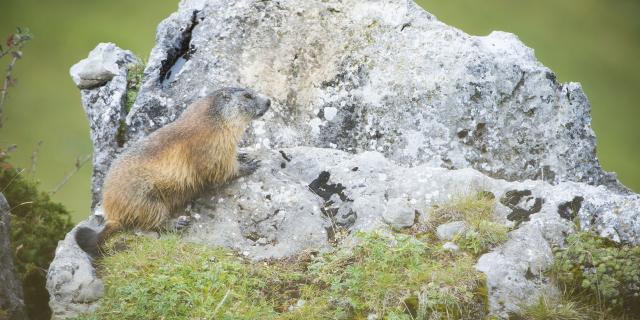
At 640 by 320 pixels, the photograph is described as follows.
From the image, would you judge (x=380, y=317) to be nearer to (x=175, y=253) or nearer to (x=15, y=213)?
(x=175, y=253)

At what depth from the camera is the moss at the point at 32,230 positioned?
356 inches

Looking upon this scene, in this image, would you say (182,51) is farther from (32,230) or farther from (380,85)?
(32,230)

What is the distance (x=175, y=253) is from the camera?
7.37 metres

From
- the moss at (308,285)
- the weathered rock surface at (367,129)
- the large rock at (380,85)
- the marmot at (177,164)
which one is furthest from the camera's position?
the large rock at (380,85)

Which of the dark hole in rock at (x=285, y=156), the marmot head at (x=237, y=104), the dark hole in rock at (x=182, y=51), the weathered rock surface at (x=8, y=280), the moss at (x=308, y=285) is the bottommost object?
the weathered rock surface at (x=8, y=280)

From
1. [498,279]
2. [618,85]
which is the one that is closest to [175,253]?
[498,279]

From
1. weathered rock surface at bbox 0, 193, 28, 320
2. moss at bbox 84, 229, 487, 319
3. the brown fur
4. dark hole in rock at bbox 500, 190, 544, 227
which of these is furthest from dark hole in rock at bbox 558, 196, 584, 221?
weathered rock surface at bbox 0, 193, 28, 320

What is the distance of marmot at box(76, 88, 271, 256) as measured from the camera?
797cm

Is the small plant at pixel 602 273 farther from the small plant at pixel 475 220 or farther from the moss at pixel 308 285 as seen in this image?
the moss at pixel 308 285

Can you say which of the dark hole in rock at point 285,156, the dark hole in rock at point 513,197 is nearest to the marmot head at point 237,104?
the dark hole in rock at point 285,156

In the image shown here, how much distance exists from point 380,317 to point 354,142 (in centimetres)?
314

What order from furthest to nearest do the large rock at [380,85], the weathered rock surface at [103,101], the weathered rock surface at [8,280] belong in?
1. the weathered rock surface at [103,101]
2. the large rock at [380,85]
3. the weathered rock surface at [8,280]

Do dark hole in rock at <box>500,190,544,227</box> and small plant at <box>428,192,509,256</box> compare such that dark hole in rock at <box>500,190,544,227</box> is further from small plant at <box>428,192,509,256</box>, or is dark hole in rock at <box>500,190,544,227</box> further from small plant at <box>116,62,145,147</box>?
small plant at <box>116,62,145,147</box>

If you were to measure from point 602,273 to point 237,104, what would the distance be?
15.0ft
